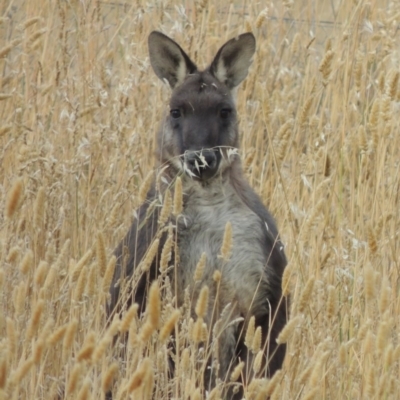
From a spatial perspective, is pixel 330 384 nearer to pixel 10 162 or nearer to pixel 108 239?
pixel 108 239

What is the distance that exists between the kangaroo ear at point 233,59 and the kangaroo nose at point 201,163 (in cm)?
80

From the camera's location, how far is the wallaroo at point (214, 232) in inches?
167

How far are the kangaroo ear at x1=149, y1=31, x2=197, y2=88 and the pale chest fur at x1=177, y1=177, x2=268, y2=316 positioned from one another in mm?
735

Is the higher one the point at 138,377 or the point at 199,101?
the point at 199,101

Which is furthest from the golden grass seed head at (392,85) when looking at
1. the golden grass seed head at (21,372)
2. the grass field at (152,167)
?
the golden grass seed head at (21,372)

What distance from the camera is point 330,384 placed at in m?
3.64

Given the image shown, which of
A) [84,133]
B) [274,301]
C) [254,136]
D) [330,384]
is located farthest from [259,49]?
[330,384]

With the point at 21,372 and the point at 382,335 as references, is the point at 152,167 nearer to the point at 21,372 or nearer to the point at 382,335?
the point at 382,335

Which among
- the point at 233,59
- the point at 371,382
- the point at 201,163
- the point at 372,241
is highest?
the point at 233,59


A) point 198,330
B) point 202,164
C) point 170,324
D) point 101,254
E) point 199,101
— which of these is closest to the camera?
point 170,324

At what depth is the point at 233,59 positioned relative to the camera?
5043mm

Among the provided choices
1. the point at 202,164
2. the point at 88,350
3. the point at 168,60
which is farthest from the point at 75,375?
the point at 168,60

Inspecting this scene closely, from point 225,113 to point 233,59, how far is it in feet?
1.23

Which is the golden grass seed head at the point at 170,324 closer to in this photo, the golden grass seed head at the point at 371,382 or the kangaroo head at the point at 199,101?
the golden grass seed head at the point at 371,382
